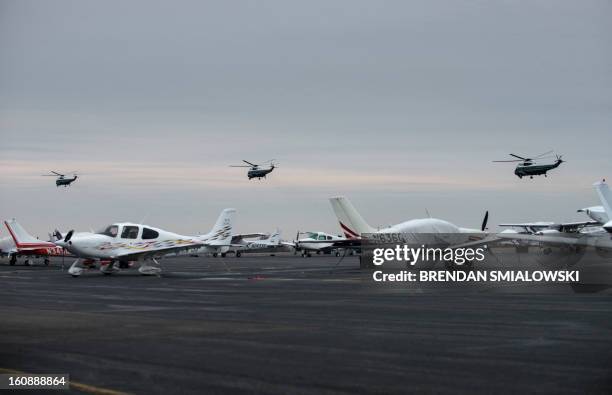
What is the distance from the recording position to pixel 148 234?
4228 centimetres

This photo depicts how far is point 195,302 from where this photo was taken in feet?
74.1

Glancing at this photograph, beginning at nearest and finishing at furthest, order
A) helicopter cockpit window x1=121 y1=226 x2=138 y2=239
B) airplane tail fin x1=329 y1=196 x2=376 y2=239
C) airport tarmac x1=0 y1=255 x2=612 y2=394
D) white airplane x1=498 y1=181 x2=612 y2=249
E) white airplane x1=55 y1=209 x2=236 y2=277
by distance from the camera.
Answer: airport tarmac x1=0 y1=255 x2=612 y2=394 < white airplane x1=498 y1=181 x2=612 y2=249 < white airplane x1=55 y1=209 x2=236 y2=277 < helicopter cockpit window x1=121 y1=226 x2=138 y2=239 < airplane tail fin x1=329 y1=196 x2=376 y2=239

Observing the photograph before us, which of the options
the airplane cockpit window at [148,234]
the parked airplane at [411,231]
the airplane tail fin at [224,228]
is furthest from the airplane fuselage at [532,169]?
the airplane cockpit window at [148,234]

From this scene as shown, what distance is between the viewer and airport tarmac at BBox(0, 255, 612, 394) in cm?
952

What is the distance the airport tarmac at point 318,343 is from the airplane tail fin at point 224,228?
22.7m

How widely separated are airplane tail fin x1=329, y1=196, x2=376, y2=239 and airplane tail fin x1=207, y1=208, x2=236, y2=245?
21.4ft

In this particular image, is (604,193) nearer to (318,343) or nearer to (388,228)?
(388,228)

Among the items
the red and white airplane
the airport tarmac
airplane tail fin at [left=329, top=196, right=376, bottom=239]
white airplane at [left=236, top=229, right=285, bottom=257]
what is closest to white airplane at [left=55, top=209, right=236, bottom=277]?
airplane tail fin at [left=329, top=196, right=376, bottom=239]

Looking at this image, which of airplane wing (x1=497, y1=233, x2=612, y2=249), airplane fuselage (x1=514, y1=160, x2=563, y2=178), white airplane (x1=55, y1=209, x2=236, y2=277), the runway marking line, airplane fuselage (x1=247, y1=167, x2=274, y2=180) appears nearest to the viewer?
the runway marking line

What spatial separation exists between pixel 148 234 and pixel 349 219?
40.9 feet

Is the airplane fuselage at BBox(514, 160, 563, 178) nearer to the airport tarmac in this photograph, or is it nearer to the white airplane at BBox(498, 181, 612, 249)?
the white airplane at BBox(498, 181, 612, 249)

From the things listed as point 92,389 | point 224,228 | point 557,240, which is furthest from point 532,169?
point 92,389

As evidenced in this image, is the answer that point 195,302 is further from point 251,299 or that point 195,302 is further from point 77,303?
point 77,303

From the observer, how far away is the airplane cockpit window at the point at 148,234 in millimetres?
42188
